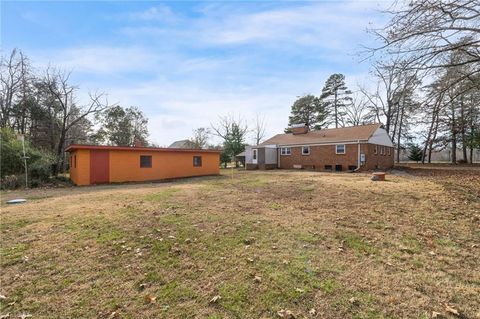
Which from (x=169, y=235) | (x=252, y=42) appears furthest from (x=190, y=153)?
(x=169, y=235)

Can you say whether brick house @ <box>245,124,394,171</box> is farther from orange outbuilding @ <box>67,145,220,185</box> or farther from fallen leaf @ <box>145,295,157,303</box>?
fallen leaf @ <box>145,295,157,303</box>

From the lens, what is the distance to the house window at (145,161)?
59.4 ft

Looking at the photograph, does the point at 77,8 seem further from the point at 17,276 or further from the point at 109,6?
the point at 17,276

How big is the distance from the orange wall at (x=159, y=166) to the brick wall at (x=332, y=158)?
8431mm

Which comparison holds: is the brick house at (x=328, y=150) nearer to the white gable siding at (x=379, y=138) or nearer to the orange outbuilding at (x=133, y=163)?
the white gable siding at (x=379, y=138)

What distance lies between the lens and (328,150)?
78.9ft

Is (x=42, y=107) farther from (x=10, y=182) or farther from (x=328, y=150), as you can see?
(x=328, y=150)

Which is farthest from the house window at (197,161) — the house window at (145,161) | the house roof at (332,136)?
the house roof at (332,136)

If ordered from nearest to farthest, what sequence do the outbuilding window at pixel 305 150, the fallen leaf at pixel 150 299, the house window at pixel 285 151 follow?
the fallen leaf at pixel 150 299 → the outbuilding window at pixel 305 150 → the house window at pixel 285 151

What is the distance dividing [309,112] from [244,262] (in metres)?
39.9

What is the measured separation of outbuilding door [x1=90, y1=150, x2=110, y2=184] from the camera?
16.1 meters

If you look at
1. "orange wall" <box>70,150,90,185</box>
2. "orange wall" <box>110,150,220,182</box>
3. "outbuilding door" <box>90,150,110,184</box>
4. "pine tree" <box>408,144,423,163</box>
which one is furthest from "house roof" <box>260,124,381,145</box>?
"pine tree" <box>408,144,423,163</box>

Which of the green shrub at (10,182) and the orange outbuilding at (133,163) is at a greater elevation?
the orange outbuilding at (133,163)

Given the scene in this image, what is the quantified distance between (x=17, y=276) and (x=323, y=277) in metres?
4.26
